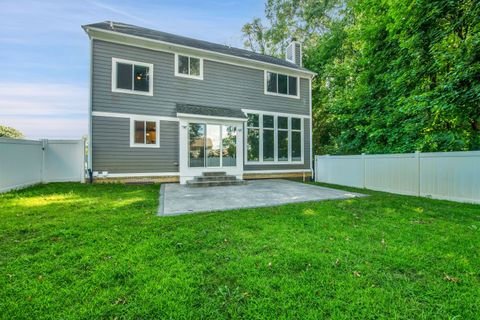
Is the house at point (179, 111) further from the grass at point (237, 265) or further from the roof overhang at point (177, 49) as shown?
the grass at point (237, 265)

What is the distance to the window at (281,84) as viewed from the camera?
1172 centimetres

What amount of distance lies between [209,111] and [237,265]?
803 cm

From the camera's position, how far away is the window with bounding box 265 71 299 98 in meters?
11.7

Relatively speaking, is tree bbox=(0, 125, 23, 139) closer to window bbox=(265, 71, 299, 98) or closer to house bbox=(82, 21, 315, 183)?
house bbox=(82, 21, 315, 183)

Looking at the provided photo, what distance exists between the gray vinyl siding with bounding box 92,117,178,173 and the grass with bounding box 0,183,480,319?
14.0ft

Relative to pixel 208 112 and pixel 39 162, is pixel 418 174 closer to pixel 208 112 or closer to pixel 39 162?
pixel 208 112

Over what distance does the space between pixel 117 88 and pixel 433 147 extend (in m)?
12.0

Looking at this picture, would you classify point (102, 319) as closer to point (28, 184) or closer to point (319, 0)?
Answer: point (28, 184)

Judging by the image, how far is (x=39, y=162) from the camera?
8141 millimetres

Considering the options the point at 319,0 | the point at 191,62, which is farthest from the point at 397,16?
the point at 319,0

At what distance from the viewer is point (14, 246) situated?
2986 millimetres

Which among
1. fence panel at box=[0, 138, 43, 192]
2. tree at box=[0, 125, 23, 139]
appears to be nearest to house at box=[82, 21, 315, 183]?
fence panel at box=[0, 138, 43, 192]

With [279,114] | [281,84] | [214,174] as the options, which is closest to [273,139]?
[279,114]

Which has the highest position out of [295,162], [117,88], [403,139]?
[117,88]
